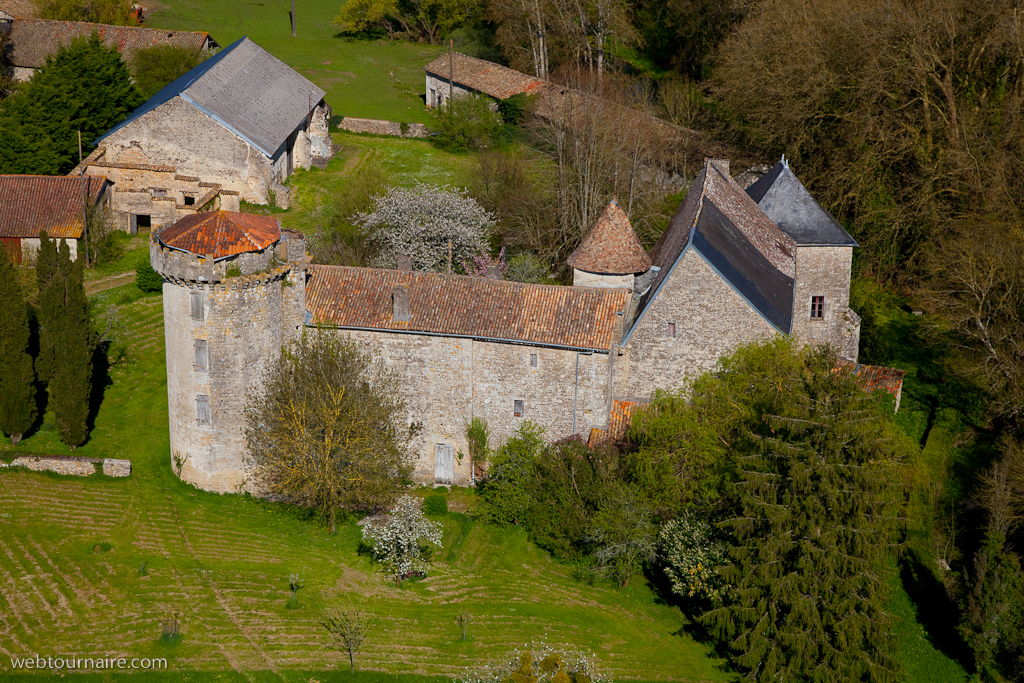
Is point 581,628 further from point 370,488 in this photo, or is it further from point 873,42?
point 873,42

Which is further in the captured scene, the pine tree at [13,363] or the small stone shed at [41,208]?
the small stone shed at [41,208]

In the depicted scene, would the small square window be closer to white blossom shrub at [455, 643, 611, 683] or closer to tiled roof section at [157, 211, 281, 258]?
white blossom shrub at [455, 643, 611, 683]

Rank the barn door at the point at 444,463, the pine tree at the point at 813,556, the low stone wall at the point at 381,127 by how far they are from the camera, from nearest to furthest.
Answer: the pine tree at the point at 813,556 → the barn door at the point at 444,463 → the low stone wall at the point at 381,127

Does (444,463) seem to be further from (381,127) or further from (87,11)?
(87,11)

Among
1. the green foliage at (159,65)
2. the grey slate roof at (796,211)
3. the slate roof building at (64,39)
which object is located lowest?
the grey slate roof at (796,211)

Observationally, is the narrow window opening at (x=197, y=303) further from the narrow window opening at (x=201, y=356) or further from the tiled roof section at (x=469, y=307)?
the tiled roof section at (x=469, y=307)

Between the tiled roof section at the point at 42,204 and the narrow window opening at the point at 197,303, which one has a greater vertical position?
the tiled roof section at the point at 42,204

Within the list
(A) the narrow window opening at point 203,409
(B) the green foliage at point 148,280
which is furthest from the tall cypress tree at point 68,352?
(B) the green foliage at point 148,280
